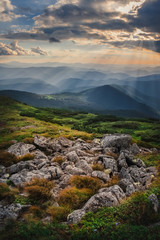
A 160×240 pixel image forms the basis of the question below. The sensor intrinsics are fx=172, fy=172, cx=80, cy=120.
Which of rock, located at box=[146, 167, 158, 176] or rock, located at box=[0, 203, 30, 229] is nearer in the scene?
rock, located at box=[0, 203, 30, 229]

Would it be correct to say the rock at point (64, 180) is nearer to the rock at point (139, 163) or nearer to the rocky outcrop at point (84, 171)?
the rocky outcrop at point (84, 171)

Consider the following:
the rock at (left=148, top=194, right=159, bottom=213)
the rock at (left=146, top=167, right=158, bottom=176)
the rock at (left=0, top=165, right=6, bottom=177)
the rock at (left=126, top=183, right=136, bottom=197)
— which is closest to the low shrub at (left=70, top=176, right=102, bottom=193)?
the rock at (left=126, top=183, right=136, bottom=197)

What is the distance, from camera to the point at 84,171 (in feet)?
55.0

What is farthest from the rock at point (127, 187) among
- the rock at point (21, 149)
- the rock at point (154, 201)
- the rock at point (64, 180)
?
the rock at point (21, 149)

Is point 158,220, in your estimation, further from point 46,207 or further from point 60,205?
point 46,207

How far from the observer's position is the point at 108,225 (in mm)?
9734

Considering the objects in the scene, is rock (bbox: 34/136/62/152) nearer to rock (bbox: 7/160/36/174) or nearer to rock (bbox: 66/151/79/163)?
rock (bbox: 66/151/79/163)

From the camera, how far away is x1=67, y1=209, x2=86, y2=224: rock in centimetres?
1033

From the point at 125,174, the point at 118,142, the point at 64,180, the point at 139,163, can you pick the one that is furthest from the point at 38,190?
the point at 118,142

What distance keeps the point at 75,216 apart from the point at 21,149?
1350 cm

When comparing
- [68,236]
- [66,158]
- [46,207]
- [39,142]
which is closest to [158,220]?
[68,236]

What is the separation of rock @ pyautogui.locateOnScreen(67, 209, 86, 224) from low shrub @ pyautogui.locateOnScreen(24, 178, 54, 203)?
2.88 meters

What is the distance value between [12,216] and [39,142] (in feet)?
47.9

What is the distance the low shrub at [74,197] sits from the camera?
12266 millimetres
